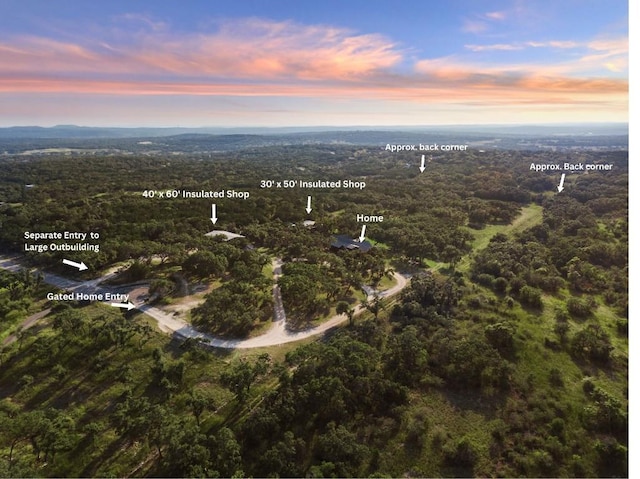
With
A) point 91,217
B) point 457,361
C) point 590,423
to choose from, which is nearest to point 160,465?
point 457,361

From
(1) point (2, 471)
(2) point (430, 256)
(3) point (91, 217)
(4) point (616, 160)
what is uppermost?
(4) point (616, 160)

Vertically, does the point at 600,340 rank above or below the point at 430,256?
below

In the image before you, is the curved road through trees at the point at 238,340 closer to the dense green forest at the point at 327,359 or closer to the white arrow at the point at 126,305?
the white arrow at the point at 126,305

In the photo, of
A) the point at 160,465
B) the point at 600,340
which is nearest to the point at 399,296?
the point at 600,340

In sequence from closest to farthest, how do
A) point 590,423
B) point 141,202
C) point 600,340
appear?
point 590,423 < point 600,340 < point 141,202

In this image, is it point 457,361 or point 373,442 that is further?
point 457,361

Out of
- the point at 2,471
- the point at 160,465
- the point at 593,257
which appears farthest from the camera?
the point at 593,257

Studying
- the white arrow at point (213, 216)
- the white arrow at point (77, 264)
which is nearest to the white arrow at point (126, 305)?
the white arrow at point (77, 264)

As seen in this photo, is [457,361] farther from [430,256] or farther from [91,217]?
[91,217]

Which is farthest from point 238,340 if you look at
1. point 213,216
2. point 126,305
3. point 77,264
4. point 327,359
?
point 213,216
